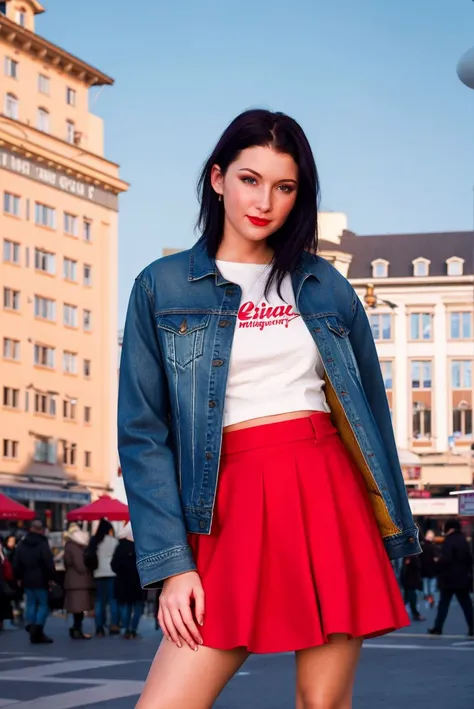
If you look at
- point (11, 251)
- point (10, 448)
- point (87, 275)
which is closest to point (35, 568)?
point (10, 448)

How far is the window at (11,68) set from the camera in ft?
224

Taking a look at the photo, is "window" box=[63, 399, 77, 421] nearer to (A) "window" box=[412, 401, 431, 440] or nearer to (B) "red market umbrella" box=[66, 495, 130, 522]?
(A) "window" box=[412, 401, 431, 440]

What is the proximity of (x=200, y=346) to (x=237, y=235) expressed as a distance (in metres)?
0.33

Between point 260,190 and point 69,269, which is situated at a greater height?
point 69,269

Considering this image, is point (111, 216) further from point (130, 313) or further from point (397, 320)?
point (130, 313)

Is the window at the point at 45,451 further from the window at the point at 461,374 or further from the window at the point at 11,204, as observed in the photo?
the window at the point at 461,374

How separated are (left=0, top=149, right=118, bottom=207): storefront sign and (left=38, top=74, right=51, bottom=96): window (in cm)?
379

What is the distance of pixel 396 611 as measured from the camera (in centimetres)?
326

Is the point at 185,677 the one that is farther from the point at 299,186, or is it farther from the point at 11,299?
the point at 11,299

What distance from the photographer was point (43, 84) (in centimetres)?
7119

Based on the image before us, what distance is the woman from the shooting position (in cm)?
315

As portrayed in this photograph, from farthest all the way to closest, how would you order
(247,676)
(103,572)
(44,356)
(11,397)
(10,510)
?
(44,356), (11,397), (10,510), (103,572), (247,676)

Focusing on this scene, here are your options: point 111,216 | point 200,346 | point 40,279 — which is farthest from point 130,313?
point 111,216

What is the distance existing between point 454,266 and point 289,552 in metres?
84.8
